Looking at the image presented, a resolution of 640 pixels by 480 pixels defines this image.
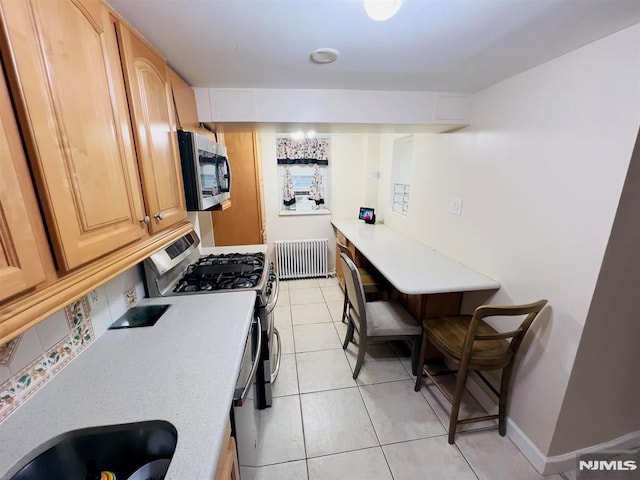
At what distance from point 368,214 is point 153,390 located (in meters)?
3.15

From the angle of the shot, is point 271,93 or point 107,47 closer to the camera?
point 107,47

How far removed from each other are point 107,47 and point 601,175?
191cm

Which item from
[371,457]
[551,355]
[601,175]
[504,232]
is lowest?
[371,457]

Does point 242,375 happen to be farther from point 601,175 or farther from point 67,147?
point 601,175

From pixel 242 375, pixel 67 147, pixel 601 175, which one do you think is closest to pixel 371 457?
pixel 242 375

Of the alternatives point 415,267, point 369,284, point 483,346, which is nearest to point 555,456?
point 483,346

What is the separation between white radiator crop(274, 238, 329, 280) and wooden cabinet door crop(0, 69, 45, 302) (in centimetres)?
320

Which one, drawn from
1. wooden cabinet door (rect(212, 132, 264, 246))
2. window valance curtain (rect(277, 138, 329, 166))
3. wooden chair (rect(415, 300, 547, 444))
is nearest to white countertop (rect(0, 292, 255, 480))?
wooden chair (rect(415, 300, 547, 444))

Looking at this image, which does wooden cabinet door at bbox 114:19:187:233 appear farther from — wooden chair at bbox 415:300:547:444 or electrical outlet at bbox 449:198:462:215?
electrical outlet at bbox 449:198:462:215

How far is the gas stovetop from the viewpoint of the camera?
1.59 metres

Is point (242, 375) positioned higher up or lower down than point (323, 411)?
higher up

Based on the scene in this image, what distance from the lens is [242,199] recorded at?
3.18m

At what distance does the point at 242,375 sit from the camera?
1.06 meters

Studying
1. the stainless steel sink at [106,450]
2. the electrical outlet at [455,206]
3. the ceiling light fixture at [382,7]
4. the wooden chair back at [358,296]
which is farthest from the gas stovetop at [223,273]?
the electrical outlet at [455,206]
